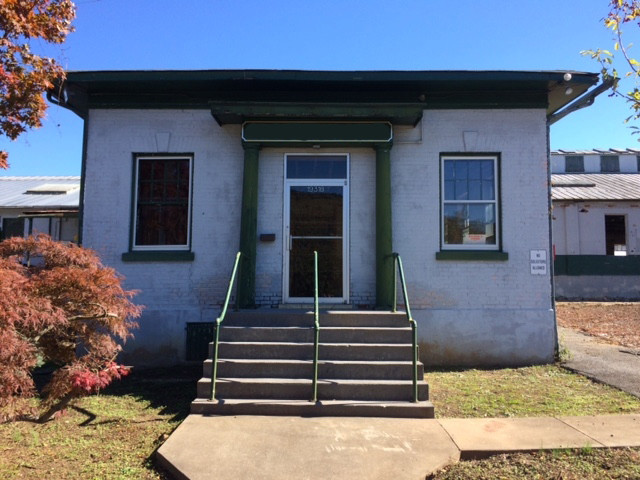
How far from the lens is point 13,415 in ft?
12.4

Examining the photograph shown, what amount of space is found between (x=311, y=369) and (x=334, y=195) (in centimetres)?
330

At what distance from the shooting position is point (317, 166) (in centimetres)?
809

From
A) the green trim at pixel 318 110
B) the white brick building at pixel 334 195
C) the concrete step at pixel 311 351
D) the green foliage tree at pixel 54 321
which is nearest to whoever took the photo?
the green foliage tree at pixel 54 321

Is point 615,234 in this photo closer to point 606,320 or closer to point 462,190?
point 606,320

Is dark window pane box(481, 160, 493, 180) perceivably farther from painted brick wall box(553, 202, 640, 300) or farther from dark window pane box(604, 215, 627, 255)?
dark window pane box(604, 215, 627, 255)

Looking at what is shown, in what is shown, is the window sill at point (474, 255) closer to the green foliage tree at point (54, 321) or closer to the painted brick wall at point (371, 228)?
the painted brick wall at point (371, 228)

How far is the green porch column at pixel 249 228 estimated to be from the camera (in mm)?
7531

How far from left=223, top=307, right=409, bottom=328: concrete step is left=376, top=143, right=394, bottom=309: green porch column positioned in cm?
85

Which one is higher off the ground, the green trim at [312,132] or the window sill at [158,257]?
the green trim at [312,132]

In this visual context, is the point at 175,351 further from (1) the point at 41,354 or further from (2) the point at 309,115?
(2) the point at 309,115

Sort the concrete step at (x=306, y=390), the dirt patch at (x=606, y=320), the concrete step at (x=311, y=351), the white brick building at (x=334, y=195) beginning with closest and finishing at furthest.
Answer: the concrete step at (x=306, y=390) → the concrete step at (x=311, y=351) → the white brick building at (x=334, y=195) → the dirt patch at (x=606, y=320)

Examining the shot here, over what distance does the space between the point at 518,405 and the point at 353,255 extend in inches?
133

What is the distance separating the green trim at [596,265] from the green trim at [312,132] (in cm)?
1371

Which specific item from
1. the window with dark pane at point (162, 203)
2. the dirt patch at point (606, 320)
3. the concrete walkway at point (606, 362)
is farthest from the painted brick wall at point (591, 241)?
the window with dark pane at point (162, 203)
